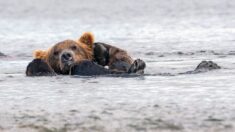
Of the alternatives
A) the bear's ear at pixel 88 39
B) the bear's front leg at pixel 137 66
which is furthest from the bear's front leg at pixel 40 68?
the bear's front leg at pixel 137 66

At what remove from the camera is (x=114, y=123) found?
7.52 metres

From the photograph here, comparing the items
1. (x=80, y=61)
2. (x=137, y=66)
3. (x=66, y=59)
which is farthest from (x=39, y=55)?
(x=137, y=66)

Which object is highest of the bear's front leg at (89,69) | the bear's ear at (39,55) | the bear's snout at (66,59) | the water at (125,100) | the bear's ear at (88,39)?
the bear's ear at (88,39)

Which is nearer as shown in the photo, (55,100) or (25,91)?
(55,100)

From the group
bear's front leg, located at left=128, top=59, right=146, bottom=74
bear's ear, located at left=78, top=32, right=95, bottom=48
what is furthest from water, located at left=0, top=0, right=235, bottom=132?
bear's ear, located at left=78, top=32, right=95, bottom=48

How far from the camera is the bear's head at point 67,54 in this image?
11805mm

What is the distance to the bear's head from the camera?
1180 centimetres

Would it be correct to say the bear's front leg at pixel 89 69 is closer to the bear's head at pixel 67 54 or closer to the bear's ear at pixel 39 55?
the bear's head at pixel 67 54

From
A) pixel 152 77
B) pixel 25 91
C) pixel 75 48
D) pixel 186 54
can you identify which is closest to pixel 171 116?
pixel 25 91

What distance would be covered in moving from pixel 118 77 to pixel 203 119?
3912 millimetres

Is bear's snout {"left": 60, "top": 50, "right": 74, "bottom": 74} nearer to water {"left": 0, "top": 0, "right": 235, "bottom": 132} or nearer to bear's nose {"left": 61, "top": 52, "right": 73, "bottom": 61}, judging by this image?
bear's nose {"left": 61, "top": 52, "right": 73, "bottom": 61}

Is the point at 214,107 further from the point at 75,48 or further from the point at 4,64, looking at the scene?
the point at 4,64

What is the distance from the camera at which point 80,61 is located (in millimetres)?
11680

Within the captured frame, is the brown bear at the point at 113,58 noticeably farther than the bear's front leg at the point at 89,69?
Yes
